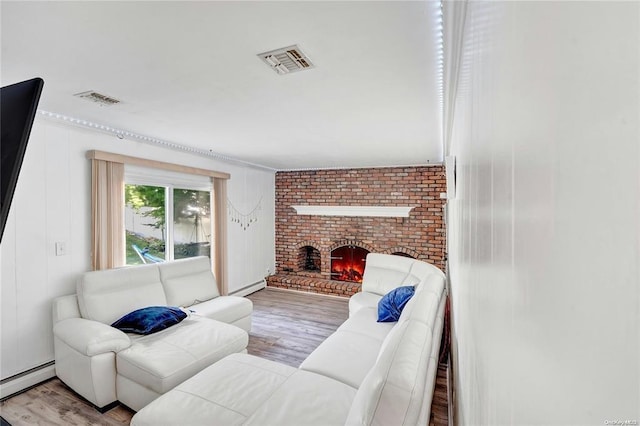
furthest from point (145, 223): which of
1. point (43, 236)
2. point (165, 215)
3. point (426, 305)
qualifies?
point (426, 305)

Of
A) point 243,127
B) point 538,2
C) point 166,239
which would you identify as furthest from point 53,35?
point 166,239

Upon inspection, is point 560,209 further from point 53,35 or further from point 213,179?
point 213,179

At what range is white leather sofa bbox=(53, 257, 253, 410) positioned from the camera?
2373mm

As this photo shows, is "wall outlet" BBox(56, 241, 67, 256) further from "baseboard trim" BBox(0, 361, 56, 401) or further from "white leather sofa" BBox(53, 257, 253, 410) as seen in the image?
"baseboard trim" BBox(0, 361, 56, 401)

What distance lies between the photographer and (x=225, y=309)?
3.58 metres

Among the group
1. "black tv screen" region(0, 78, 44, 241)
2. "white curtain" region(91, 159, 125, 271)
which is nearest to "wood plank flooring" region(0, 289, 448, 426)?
"white curtain" region(91, 159, 125, 271)

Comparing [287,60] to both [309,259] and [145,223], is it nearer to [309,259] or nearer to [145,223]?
[145,223]

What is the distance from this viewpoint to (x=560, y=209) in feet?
0.69

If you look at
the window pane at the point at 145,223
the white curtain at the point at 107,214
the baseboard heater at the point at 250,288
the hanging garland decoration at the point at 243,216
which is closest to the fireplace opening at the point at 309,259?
the baseboard heater at the point at 250,288

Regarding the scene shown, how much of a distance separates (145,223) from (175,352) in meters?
2.18

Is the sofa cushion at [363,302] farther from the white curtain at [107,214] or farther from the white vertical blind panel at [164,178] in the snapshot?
the white vertical blind panel at [164,178]

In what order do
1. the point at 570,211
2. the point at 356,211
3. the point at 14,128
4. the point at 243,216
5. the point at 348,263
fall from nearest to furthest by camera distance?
1. the point at 570,211
2. the point at 14,128
3. the point at 243,216
4. the point at 356,211
5. the point at 348,263

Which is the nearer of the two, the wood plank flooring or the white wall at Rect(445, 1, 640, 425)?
the white wall at Rect(445, 1, 640, 425)

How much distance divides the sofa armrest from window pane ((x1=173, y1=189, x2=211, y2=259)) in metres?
1.83
